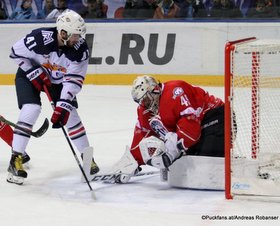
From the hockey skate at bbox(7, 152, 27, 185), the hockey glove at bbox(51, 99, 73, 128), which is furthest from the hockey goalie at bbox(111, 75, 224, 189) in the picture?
the hockey skate at bbox(7, 152, 27, 185)

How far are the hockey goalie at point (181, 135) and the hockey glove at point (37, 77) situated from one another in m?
0.62

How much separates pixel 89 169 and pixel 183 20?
14.9 feet

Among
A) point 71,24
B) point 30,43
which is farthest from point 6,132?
point 71,24

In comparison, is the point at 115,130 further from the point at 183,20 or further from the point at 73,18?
the point at 183,20

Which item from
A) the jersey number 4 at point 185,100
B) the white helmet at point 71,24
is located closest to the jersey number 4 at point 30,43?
the white helmet at point 71,24

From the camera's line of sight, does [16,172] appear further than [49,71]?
No

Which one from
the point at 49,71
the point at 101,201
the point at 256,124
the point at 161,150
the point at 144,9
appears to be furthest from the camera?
the point at 144,9

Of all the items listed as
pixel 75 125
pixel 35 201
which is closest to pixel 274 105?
pixel 75 125

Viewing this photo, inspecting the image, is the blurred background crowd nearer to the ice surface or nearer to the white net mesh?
the ice surface

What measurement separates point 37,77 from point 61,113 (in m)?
0.28

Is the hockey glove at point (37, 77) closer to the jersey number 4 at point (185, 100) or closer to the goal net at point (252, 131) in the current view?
the jersey number 4 at point (185, 100)

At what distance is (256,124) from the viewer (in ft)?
13.9

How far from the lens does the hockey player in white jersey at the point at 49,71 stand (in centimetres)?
439

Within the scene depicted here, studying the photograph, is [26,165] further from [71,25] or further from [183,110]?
[183,110]
